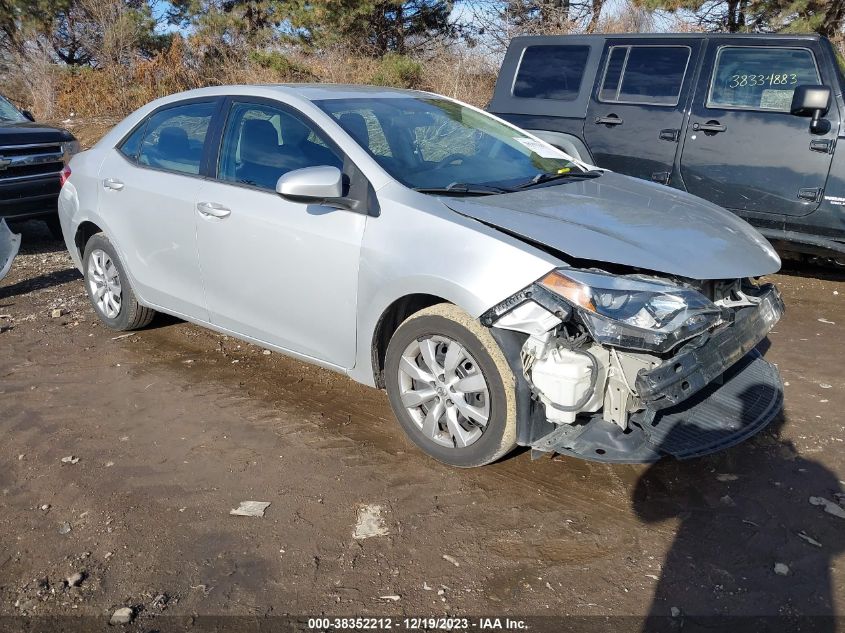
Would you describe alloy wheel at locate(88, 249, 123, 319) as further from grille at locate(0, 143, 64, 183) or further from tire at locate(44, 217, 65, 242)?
tire at locate(44, 217, 65, 242)

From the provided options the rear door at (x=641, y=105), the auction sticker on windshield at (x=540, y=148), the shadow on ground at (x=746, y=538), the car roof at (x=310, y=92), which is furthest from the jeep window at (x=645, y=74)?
the shadow on ground at (x=746, y=538)

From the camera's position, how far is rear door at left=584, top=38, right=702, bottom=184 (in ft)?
21.7

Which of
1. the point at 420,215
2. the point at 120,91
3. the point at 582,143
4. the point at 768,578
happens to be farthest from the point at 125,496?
the point at 120,91

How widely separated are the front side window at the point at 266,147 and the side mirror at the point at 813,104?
13.0 ft

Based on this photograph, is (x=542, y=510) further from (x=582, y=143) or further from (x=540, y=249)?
(x=582, y=143)

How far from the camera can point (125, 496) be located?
140 inches

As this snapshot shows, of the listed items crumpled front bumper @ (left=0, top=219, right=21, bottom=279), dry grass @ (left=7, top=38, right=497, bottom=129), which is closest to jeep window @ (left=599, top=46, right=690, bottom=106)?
crumpled front bumper @ (left=0, top=219, right=21, bottom=279)

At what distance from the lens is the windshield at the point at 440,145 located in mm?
4000

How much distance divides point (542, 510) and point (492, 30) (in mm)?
17825

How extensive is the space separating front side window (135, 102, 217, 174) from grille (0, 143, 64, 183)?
11.8 ft

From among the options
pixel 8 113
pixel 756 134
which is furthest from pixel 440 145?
pixel 8 113

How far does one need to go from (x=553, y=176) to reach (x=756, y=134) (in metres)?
2.77

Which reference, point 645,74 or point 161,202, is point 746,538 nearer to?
point 161,202

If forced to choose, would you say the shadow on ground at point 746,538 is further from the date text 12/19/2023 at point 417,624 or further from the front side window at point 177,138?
the front side window at point 177,138
